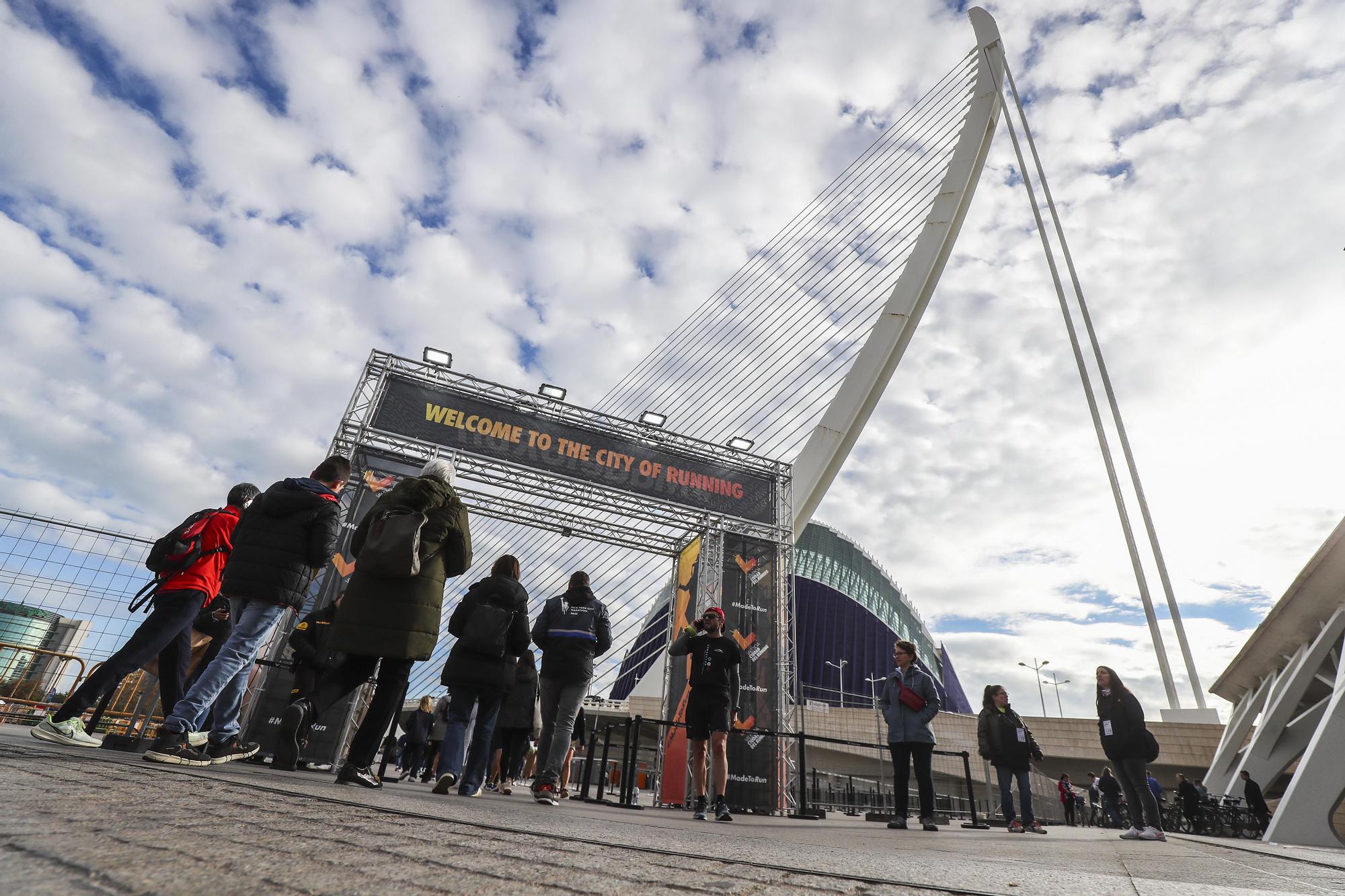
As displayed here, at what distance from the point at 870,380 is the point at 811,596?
1530 inches

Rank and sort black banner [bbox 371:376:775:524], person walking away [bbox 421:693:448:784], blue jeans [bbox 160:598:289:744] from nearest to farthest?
blue jeans [bbox 160:598:289:744] < person walking away [bbox 421:693:448:784] < black banner [bbox 371:376:775:524]

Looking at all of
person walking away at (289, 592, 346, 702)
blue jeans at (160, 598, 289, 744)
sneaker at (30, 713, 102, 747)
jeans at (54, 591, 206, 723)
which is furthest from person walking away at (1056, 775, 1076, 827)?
sneaker at (30, 713, 102, 747)

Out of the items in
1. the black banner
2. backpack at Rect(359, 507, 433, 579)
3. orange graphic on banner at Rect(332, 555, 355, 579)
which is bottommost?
backpack at Rect(359, 507, 433, 579)

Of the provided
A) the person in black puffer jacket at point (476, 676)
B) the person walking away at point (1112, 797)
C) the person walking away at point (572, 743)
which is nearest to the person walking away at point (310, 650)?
the person in black puffer jacket at point (476, 676)

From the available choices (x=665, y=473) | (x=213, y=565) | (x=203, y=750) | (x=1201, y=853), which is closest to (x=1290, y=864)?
(x=1201, y=853)

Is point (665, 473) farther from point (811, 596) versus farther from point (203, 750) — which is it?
point (811, 596)

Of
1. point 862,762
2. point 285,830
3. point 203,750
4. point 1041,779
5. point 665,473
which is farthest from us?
point 862,762

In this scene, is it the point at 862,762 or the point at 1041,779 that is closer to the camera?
the point at 1041,779

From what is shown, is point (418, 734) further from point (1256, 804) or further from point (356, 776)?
point (1256, 804)

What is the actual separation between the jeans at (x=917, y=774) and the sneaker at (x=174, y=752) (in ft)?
17.6

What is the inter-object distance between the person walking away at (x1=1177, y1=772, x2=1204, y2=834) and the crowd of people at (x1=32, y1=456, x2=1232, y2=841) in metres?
8.05

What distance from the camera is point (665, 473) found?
36.6ft

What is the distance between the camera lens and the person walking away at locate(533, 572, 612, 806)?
4.86 meters

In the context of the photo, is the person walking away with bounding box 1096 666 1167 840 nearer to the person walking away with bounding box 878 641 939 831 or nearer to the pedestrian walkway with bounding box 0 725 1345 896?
the person walking away with bounding box 878 641 939 831
